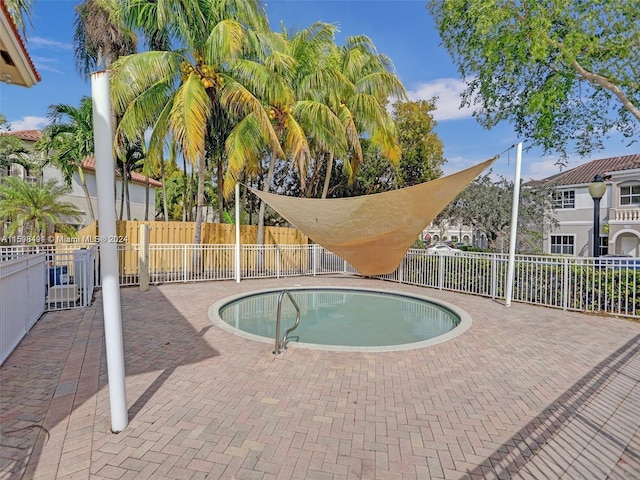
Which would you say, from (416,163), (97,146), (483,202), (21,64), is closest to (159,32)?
(21,64)

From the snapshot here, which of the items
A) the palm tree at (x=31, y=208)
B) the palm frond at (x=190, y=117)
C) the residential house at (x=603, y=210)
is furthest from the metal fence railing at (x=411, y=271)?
the residential house at (x=603, y=210)

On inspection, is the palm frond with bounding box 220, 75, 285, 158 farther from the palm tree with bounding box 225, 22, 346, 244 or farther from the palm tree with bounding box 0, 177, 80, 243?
the palm tree with bounding box 0, 177, 80, 243

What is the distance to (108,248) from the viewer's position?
2.65 m

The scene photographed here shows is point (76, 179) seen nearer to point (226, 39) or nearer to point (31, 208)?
point (31, 208)

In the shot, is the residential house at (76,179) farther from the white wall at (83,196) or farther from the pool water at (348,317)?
the pool water at (348,317)

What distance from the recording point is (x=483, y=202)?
16.0 m

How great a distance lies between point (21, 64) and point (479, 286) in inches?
389

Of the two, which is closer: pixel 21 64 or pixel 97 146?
pixel 97 146

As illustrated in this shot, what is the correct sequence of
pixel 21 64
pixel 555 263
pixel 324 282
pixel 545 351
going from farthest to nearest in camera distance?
pixel 324 282 → pixel 555 263 → pixel 545 351 → pixel 21 64

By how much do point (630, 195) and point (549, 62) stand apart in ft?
43.6

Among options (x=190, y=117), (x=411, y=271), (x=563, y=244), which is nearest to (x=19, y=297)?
(x=190, y=117)

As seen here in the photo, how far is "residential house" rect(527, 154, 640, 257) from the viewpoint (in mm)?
18188

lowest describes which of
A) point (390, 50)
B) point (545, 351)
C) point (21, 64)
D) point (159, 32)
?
point (545, 351)

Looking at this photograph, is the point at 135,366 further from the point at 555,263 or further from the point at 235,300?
the point at 555,263
